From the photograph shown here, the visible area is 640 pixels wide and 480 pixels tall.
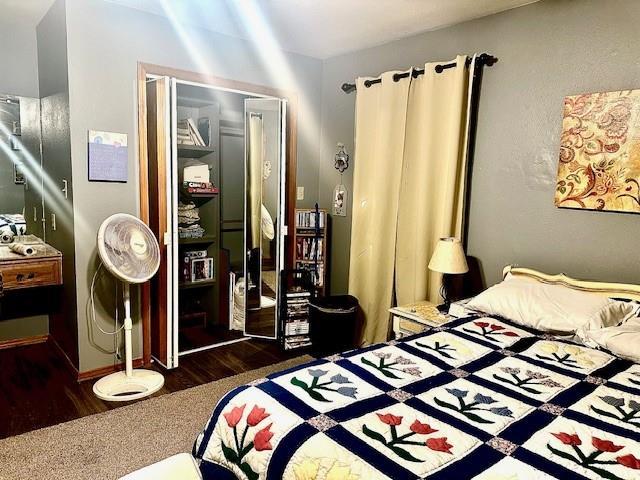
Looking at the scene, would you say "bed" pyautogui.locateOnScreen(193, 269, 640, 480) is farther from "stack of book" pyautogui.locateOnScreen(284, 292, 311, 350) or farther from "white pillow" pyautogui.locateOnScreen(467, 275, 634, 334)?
"stack of book" pyautogui.locateOnScreen(284, 292, 311, 350)

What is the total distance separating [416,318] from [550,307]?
0.80m

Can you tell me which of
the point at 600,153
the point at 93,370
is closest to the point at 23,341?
the point at 93,370

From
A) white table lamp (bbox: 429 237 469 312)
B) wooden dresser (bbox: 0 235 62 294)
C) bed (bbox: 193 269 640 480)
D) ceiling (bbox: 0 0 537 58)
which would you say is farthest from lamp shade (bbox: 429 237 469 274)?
wooden dresser (bbox: 0 235 62 294)

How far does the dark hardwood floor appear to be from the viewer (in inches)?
104

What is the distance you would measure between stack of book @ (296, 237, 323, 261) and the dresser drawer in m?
1.89

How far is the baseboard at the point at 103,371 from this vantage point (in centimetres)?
311

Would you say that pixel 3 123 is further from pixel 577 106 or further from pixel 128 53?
pixel 577 106

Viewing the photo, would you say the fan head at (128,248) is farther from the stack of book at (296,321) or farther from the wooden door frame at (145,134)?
the stack of book at (296,321)

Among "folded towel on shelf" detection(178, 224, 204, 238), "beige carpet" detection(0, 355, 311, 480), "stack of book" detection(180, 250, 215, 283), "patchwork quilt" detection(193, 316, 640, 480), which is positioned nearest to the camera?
"patchwork quilt" detection(193, 316, 640, 480)

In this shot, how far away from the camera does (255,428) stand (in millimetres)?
1529

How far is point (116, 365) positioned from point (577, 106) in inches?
134

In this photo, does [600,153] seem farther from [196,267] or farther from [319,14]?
[196,267]

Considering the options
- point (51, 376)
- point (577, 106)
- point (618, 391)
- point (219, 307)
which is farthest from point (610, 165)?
point (51, 376)

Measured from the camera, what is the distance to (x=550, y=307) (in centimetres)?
241
